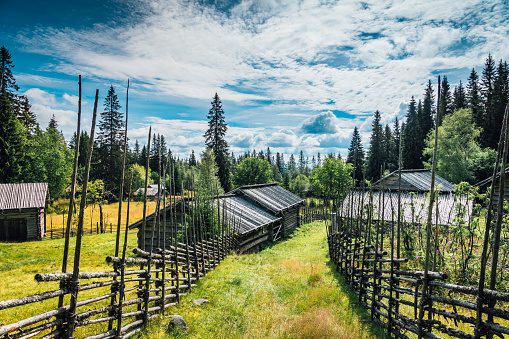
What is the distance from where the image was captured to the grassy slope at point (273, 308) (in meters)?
5.20

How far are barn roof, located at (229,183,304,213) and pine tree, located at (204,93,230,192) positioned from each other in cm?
1530

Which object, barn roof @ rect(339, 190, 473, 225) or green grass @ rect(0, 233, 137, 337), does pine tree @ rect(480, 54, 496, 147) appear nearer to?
barn roof @ rect(339, 190, 473, 225)

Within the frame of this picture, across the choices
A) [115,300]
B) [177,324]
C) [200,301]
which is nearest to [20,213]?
[200,301]

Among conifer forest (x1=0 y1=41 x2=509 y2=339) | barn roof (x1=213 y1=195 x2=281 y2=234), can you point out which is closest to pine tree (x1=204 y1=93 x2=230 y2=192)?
conifer forest (x1=0 y1=41 x2=509 y2=339)

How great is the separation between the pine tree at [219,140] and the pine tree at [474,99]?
125 ft

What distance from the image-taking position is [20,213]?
2314 centimetres

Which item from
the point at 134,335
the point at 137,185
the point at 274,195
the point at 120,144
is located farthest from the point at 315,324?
the point at 137,185

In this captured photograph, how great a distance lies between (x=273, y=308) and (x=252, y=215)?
1199cm

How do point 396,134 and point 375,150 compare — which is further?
point 396,134

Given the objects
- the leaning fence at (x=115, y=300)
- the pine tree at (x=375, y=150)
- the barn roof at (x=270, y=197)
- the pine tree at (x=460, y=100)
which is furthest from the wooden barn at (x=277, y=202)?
the pine tree at (x=460, y=100)

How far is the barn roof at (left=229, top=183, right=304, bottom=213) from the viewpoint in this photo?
2236 centimetres

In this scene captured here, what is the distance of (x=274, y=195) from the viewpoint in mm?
26891

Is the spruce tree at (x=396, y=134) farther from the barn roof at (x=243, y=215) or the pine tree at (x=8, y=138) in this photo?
the pine tree at (x=8, y=138)

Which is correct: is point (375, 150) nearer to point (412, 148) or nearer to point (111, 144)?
point (412, 148)
